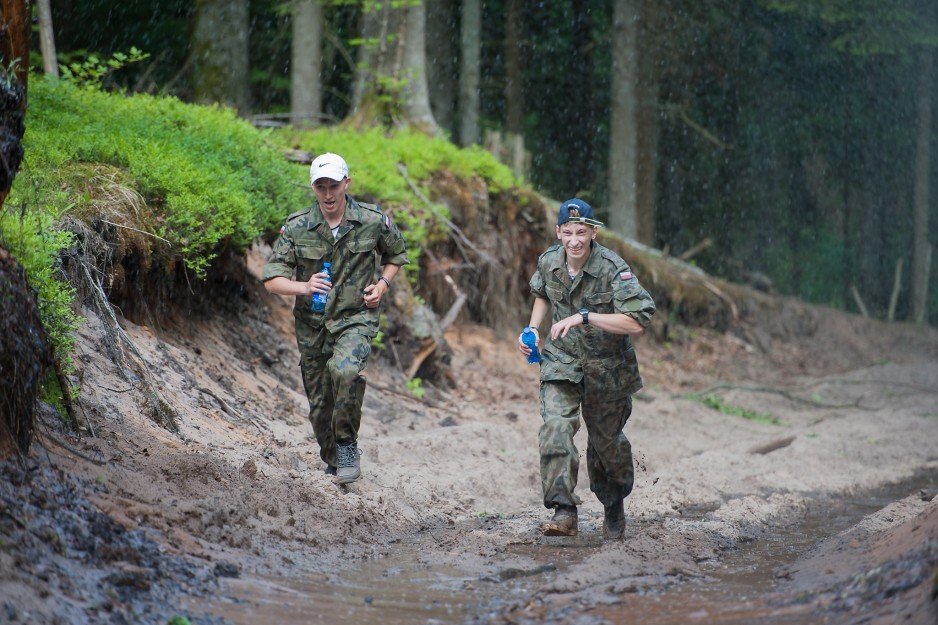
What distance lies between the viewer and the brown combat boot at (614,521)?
22.8ft

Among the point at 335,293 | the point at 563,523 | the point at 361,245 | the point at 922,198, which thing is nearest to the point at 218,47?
the point at 361,245

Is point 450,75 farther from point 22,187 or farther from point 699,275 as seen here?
point 22,187

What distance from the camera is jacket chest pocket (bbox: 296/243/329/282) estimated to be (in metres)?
7.38

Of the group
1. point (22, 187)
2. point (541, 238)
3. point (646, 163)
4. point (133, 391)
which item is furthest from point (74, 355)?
point (646, 163)

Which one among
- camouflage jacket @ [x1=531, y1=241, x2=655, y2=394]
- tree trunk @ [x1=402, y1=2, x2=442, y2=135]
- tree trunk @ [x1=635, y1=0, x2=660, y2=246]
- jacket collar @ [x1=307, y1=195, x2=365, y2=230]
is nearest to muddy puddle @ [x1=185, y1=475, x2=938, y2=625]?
camouflage jacket @ [x1=531, y1=241, x2=655, y2=394]

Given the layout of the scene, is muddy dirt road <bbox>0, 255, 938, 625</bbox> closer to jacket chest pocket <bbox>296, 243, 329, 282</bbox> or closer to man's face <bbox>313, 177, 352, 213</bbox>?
jacket chest pocket <bbox>296, 243, 329, 282</bbox>

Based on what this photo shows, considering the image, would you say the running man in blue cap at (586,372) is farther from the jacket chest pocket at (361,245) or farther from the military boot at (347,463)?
the military boot at (347,463)

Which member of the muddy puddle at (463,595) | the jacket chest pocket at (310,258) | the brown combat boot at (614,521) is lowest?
the brown combat boot at (614,521)

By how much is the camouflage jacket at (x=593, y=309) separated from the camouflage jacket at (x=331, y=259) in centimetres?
136

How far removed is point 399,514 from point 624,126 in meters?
15.6

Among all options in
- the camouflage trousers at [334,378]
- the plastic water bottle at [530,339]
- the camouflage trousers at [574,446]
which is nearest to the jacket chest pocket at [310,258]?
→ the camouflage trousers at [334,378]

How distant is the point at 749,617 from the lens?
485cm

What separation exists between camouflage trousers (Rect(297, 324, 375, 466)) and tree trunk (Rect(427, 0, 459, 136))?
13379 mm

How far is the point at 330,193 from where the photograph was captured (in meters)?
7.36
